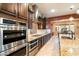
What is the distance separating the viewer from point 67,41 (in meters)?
1.68

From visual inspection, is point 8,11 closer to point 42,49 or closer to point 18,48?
point 18,48

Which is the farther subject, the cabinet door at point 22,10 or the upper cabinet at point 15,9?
the cabinet door at point 22,10

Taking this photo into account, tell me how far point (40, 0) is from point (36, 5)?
0.08 metres

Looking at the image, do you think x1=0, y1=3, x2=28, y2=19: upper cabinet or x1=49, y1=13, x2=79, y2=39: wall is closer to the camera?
x1=0, y1=3, x2=28, y2=19: upper cabinet

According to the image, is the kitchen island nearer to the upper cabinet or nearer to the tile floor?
the tile floor

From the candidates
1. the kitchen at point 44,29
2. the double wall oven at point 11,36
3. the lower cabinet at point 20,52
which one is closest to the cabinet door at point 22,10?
the kitchen at point 44,29

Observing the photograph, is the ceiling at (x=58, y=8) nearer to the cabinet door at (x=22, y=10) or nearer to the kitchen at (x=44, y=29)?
the kitchen at (x=44, y=29)

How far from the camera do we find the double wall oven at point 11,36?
4.43 feet

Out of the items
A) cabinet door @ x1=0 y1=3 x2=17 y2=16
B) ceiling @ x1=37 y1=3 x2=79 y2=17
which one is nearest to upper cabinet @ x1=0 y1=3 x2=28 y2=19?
cabinet door @ x1=0 y1=3 x2=17 y2=16

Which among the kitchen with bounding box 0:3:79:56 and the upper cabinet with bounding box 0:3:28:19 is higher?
the upper cabinet with bounding box 0:3:28:19

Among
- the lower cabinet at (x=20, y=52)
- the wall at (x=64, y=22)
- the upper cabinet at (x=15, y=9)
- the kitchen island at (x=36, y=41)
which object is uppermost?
the upper cabinet at (x=15, y=9)

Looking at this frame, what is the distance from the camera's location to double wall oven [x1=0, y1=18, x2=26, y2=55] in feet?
4.43

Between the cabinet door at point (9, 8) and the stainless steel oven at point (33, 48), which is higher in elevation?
the cabinet door at point (9, 8)

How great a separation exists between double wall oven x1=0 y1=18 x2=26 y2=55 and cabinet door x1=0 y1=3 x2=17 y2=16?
0.10 meters
